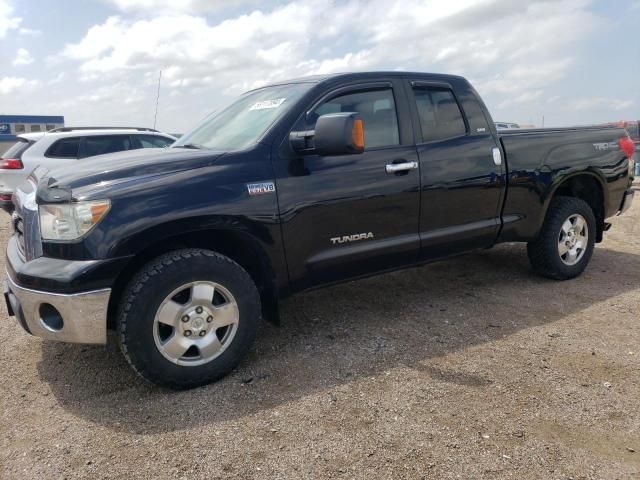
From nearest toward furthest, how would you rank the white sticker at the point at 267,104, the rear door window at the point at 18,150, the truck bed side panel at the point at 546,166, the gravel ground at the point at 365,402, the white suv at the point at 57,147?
the gravel ground at the point at 365,402, the white sticker at the point at 267,104, the truck bed side panel at the point at 546,166, the white suv at the point at 57,147, the rear door window at the point at 18,150

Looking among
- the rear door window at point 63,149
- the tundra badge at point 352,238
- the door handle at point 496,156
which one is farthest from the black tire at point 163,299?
the rear door window at point 63,149

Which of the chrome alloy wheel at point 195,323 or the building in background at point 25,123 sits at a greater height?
the building in background at point 25,123

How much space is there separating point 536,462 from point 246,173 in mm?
2111

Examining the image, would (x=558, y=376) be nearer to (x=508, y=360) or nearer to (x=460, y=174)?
(x=508, y=360)

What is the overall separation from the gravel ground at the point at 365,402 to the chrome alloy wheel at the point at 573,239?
653mm

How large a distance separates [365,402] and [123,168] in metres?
1.87

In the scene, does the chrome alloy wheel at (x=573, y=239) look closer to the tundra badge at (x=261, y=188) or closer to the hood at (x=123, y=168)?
the tundra badge at (x=261, y=188)

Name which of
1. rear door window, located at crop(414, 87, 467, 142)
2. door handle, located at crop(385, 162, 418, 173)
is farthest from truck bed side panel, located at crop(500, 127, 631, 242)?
door handle, located at crop(385, 162, 418, 173)

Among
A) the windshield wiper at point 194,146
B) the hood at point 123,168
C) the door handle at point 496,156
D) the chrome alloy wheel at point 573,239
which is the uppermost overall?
the windshield wiper at point 194,146

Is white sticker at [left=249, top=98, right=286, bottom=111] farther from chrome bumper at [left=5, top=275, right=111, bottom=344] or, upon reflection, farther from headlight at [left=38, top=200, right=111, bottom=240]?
chrome bumper at [left=5, top=275, right=111, bottom=344]

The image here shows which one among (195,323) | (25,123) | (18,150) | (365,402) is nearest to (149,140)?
(18,150)

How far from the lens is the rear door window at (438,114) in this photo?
12.8 ft

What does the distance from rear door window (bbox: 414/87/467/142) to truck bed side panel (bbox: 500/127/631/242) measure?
1.62 feet

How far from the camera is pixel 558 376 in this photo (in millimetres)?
3037
